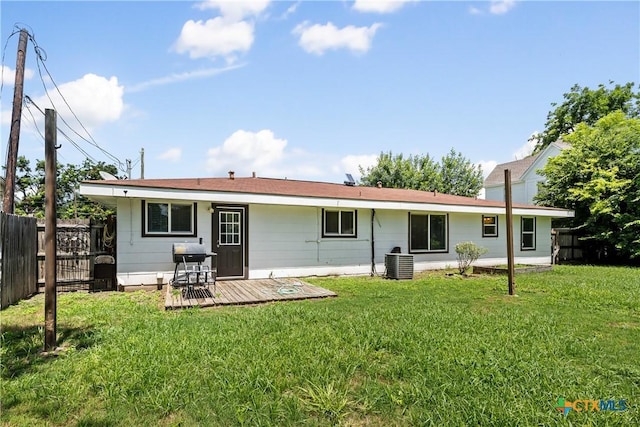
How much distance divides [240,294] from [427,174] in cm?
2582

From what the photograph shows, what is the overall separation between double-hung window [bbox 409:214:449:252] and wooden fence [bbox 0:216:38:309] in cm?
1006

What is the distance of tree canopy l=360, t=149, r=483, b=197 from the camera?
2903cm

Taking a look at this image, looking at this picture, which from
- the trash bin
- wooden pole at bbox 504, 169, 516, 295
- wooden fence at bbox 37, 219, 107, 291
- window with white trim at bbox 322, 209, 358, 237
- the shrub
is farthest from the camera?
the shrub

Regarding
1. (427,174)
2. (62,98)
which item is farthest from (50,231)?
(427,174)

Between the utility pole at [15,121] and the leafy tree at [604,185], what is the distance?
19.5 m

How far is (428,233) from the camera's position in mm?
12211

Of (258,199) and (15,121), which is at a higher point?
(15,121)

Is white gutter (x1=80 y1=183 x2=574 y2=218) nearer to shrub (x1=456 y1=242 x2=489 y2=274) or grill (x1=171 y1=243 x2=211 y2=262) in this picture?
shrub (x1=456 y1=242 x2=489 y2=274)

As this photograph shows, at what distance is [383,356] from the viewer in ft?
12.1

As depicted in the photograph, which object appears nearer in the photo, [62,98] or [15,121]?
[15,121]

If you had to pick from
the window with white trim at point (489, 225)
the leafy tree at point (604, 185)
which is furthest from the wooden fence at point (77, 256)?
the leafy tree at point (604, 185)

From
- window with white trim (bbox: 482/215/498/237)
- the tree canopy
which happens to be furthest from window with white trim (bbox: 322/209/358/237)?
the tree canopy

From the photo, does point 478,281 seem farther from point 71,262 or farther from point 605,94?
point 605,94

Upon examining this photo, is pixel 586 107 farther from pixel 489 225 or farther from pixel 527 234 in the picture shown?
pixel 489 225
